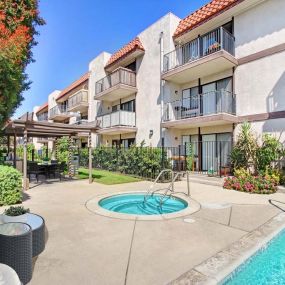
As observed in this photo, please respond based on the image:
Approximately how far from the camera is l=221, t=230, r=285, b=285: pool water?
151 inches

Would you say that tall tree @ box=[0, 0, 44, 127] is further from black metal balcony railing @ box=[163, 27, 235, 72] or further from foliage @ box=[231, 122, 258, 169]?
foliage @ box=[231, 122, 258, 169]

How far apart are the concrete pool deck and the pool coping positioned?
0.07m

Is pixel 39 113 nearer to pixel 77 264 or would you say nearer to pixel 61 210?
pixel 61 210

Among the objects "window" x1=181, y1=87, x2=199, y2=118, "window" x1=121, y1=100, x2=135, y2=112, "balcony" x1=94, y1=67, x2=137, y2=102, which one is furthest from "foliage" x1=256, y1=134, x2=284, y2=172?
"window" x1=121, y1=100, x2=135, y2=112

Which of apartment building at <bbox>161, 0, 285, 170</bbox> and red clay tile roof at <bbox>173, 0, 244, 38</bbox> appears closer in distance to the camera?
apartment building at <bbox>161, 0, 285, 170</bbox>

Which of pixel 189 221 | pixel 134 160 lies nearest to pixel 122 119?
pixel 134 160

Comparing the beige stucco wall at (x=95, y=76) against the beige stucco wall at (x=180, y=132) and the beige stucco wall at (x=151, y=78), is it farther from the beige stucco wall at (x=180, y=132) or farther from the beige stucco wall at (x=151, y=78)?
the beige stucco wall at (x=180, y=132)

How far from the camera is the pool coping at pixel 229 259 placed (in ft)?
11.2

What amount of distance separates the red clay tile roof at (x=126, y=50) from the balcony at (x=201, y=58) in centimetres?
319

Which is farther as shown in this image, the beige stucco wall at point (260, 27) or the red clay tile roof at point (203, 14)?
the red clay tile roof at point (203, 14)

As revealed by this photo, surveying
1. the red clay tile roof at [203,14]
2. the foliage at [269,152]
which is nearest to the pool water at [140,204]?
the foliage at [269,152]

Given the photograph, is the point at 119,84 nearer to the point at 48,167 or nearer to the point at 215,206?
the point at 48,167

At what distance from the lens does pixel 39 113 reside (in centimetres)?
4638

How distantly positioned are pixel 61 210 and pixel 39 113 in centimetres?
4370
